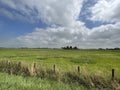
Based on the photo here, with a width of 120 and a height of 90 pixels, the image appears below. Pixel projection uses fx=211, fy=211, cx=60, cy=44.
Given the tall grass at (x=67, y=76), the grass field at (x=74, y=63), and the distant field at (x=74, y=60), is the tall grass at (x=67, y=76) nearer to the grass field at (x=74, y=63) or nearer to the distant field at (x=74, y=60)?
the grass field at (x=74, y=63)

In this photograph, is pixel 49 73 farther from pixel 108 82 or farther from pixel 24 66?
pixel 108 82

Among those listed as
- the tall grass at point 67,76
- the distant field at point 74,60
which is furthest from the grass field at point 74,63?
the tall grass at point 67,76

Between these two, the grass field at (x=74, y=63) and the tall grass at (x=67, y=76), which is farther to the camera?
the grass field at (x=74, y=63)

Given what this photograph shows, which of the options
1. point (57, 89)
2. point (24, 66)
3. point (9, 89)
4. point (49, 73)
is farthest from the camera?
point (24, 66)

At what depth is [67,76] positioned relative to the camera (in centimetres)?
1538

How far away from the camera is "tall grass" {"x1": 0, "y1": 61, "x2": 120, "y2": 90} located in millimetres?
12867

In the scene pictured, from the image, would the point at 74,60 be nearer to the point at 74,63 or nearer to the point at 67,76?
the point at 74,63

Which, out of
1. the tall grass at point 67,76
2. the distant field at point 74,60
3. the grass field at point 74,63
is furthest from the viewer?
the distant field at point 74,60

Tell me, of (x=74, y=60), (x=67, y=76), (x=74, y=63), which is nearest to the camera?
(x=67, y=76)

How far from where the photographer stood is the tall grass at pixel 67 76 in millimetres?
Answer: 12867

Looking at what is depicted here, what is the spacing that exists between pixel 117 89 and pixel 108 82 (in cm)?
117

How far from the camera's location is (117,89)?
460 inches

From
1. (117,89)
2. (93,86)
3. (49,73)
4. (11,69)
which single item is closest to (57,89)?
(93,86)

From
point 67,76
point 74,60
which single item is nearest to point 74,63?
point 74,60
